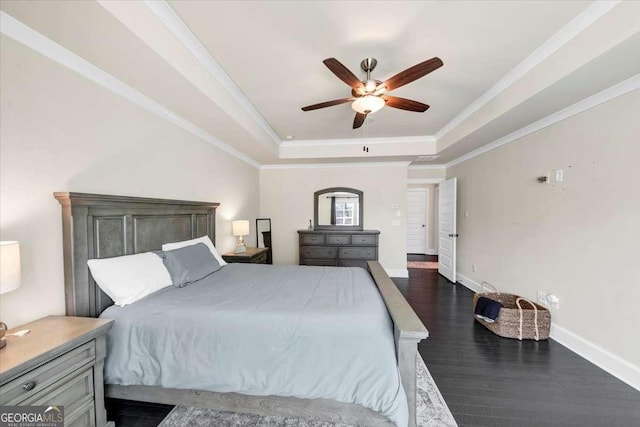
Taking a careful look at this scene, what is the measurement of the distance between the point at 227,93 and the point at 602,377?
4321 millimetres

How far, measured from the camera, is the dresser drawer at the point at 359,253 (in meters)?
4.67

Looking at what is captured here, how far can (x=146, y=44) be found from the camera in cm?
152

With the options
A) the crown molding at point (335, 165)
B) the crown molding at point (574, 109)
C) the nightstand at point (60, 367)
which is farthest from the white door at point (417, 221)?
the nightstand at point (60, 367)

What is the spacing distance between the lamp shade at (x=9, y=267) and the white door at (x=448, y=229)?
5297 mm

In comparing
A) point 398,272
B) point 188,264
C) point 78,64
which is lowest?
point 398,272

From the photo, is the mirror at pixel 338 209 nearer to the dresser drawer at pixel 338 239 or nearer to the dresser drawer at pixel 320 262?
the dresser drawer at pixel 338 239

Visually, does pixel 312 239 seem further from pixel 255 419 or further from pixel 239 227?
pixel 255 419

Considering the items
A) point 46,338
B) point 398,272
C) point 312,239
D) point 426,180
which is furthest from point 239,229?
point 426,180

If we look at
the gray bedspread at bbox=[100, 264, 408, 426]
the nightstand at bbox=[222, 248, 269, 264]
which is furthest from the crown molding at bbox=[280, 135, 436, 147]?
the gray bedspread at bbox=[100, 264, 408, 426]

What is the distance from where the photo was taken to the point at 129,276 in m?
1.77

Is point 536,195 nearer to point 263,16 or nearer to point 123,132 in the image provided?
point 263,16

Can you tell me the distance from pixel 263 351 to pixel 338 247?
336cm

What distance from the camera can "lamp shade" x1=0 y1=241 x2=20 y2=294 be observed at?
1.07m

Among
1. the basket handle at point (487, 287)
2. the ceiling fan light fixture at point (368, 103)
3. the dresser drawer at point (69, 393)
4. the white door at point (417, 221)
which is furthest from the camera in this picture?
the white door at point (417, 221)
